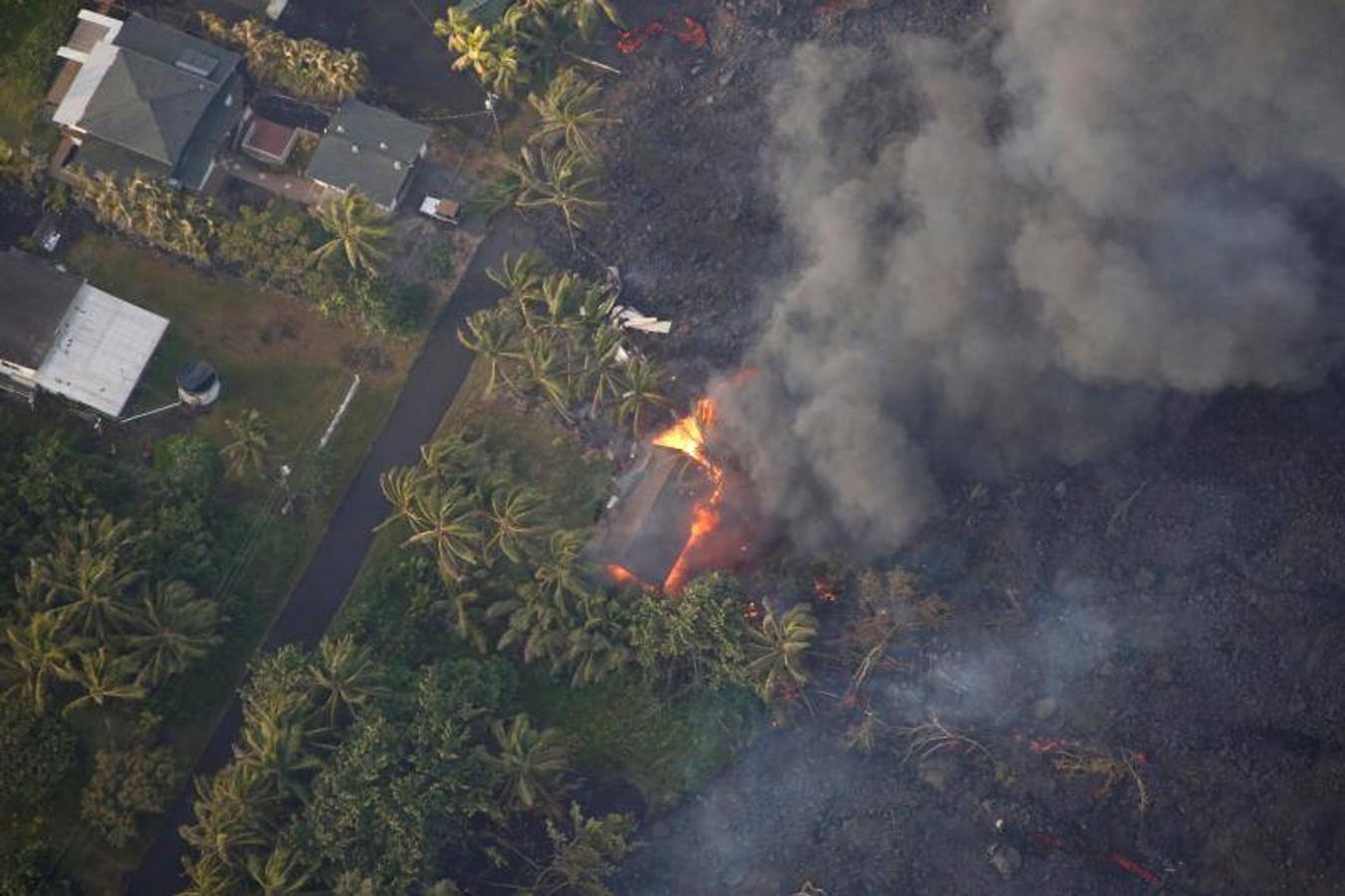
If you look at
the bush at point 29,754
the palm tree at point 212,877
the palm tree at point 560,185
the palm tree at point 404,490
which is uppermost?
the palm tree at point 560,185

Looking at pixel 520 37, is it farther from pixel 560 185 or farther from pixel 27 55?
pixel 27 55

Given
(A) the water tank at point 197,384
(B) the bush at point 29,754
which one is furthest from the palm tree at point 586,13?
(B) the bush at point 29,754

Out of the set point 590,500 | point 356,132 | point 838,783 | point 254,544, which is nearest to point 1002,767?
point 838,783

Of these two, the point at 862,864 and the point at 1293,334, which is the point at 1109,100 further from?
the point at 862,864

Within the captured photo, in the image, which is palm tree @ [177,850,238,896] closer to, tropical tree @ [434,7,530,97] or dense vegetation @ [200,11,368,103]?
dense vegetation @ [200,11,368,103]

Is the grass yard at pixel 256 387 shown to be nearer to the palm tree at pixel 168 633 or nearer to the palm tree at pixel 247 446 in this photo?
the palm tree at pixel 247 446
